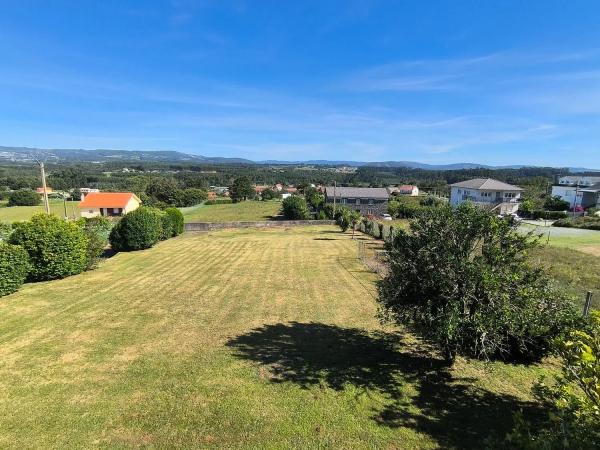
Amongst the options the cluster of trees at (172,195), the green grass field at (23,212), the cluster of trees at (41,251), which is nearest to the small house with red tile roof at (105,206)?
the green grass field at (23,212)

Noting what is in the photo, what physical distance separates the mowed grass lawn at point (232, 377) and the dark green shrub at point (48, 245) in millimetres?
2504

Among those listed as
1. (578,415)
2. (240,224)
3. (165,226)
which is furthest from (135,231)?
(578,415)

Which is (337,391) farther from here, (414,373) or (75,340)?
(75,340)

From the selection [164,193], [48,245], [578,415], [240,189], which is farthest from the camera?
[164,193]

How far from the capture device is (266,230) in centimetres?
4153

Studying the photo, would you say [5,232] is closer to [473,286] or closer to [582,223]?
[473,286]

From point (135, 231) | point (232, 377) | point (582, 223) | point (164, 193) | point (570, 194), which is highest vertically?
point (570, 194)

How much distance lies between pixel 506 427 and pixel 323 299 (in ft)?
26.9

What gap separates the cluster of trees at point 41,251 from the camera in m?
14.5

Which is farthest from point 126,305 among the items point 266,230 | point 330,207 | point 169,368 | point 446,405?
point 330,207

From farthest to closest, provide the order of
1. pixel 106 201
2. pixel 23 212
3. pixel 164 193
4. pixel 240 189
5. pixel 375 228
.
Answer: pixel 164 193 → pixel 240 189 → pixel 23 212 → pixel 106 201 → pixel 375 228

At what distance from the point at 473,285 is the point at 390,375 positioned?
9.40 feet

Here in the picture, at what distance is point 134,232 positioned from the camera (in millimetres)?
26656

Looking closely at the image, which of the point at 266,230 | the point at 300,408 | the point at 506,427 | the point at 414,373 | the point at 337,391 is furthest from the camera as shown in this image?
the point at 266,230
